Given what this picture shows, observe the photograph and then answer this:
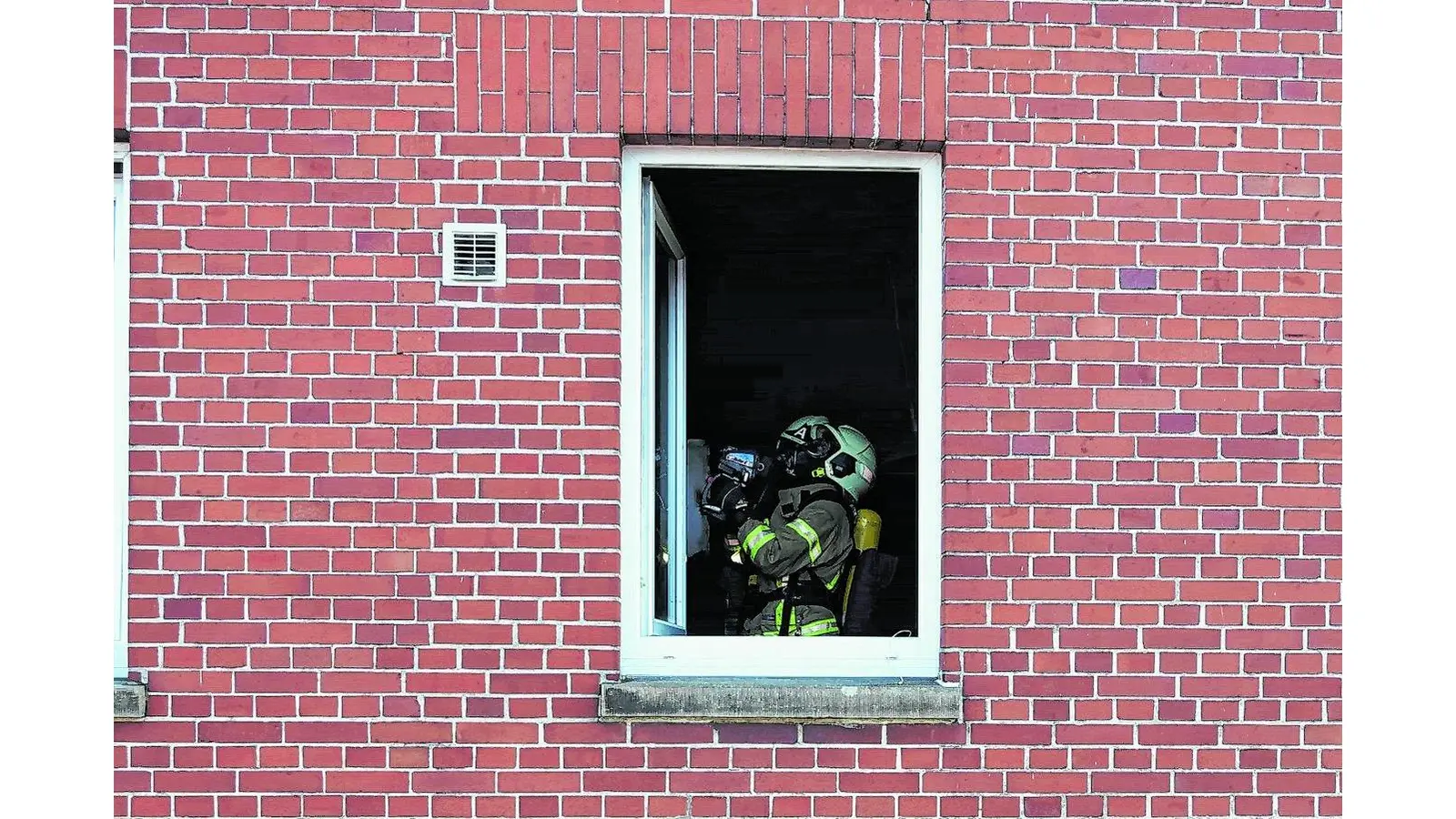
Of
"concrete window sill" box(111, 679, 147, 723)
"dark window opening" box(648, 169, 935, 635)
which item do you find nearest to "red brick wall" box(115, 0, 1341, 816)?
"concrete window sill" box(111, 679, 147, 723)

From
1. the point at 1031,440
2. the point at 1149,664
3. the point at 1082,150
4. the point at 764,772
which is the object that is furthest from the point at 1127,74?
the point at 764,772

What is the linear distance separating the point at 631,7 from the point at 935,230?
1160 millimetres

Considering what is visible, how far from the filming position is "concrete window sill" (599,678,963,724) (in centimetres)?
368

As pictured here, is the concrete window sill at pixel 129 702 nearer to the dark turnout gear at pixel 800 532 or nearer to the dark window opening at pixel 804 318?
the dark window opening at pixel 804 318

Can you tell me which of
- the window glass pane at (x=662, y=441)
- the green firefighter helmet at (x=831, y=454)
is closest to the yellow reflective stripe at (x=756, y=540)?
the window glass pane at (x=662, y=441)

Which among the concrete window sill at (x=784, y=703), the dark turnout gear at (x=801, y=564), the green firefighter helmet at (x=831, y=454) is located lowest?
the concrete window sill at (x=784, y=703)

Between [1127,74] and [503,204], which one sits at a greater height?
[1127,74]

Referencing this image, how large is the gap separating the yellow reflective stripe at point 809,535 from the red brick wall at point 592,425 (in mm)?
819

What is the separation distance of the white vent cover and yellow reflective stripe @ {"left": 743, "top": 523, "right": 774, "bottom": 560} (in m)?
1.38

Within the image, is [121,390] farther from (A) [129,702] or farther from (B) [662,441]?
(B) [662,441]

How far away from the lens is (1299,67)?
3832 millimetres

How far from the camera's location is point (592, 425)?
12.2 ft

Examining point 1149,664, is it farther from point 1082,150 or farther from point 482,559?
point 482,559

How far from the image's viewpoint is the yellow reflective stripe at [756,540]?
4461 mm
